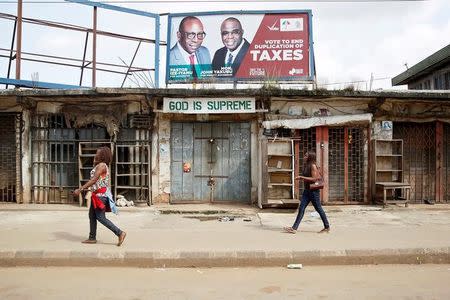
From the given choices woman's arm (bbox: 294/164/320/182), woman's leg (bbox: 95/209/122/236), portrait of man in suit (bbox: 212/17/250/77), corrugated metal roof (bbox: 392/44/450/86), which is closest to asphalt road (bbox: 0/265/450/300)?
woman's leg (bbox: 95/209/122/236)

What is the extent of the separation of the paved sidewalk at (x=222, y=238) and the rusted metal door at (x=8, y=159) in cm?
150

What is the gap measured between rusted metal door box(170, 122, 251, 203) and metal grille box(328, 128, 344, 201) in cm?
232

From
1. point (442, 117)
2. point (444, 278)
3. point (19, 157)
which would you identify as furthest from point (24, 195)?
point (442, 117)

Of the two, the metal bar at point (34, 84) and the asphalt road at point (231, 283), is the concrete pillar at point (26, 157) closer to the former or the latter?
the metal bar at point (34, 84)

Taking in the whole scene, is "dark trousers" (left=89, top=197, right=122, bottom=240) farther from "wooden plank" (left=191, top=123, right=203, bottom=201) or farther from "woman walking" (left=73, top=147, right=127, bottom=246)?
"wooden plank" (left=191, top=123, right=203, bottom=201)

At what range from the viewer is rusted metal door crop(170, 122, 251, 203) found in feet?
37.2

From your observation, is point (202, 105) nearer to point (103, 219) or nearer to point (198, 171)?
point (198, 171)

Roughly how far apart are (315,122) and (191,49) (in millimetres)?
4345

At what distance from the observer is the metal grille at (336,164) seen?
11375 mm

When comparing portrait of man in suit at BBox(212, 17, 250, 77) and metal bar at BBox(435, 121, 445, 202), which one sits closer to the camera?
metal bar at BBox(435, 121, 445, 202)

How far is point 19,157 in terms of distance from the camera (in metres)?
11.4

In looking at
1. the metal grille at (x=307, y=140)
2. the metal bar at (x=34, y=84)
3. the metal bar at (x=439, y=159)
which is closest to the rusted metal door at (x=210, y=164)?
the metal grille at (x=307, y=140)

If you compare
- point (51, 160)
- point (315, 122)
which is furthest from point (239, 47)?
point (51, 160)

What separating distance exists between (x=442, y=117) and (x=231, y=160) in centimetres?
614
